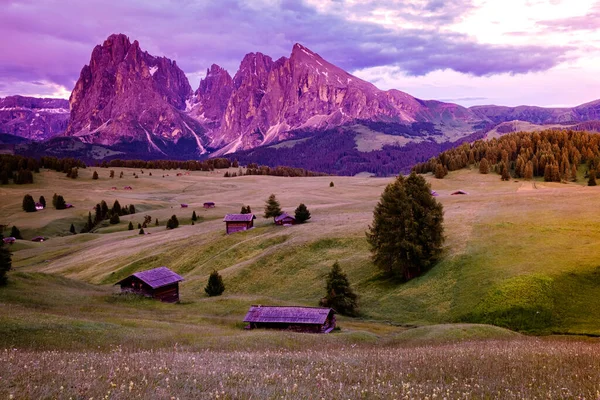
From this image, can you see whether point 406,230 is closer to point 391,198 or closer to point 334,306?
point 391,198

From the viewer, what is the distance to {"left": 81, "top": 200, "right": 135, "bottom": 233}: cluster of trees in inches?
5416

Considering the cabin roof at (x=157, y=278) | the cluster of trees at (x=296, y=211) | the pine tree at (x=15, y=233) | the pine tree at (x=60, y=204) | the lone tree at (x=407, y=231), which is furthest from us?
the pine tree at (x=60, y=204)

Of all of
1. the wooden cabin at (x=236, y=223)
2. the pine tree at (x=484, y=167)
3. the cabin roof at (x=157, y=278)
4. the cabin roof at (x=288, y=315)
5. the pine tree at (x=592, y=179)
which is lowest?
the cabin roof at (x=288, y=315)

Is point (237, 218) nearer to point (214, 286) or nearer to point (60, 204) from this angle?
point (214, 286)

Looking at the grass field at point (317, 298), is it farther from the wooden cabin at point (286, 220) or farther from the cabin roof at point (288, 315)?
the wooden cabin at point (286, 220)

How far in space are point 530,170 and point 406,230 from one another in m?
107

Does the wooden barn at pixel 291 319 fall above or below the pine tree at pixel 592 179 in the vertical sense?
below

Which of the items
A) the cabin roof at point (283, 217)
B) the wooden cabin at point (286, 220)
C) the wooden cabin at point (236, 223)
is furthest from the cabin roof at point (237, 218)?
the wooden cabin at point (286, 220)

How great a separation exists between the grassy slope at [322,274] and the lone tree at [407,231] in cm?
258

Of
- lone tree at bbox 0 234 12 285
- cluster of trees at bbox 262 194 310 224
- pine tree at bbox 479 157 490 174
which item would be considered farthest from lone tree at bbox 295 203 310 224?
pine tree at bbox 479 157 490 174

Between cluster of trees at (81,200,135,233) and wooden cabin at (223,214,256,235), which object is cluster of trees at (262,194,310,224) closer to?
wooden cabin at (223,214,256,235)

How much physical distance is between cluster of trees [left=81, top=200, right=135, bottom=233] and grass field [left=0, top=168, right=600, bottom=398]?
64.5 ft

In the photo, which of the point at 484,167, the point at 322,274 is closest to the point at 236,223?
the point at 322,274

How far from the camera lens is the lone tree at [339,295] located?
5322cm
